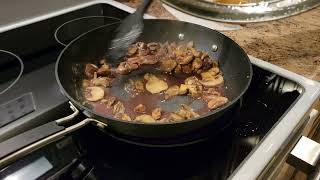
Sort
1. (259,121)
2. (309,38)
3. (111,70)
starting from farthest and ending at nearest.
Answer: (309,38)
(111,70)
(259,121)

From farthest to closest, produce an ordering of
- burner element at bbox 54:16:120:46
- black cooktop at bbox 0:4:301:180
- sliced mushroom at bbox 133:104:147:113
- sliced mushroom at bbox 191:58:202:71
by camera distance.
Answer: burner element at bbox 54:16:120:46 → sliced mushroom at bbox 191:58:202:71 → sliced mushroom at bbox 133:104:147:113 → black cooktop at bbox 0:4:301:180

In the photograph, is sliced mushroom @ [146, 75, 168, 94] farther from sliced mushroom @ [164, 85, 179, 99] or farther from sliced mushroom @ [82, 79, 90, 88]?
sliced mushroom @ [82, 79, 90, 88]

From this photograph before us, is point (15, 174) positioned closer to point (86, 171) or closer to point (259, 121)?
point (86, 171)

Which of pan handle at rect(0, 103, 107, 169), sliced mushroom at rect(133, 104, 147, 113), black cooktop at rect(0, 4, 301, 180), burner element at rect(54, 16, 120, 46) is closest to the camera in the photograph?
pan handle at rect(0, 103, 107, 169)

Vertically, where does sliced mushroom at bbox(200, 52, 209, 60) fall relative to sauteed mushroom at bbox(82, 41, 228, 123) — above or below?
above

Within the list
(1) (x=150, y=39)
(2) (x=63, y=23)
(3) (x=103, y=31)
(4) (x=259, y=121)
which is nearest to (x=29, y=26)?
(2) (x=63, y=23)

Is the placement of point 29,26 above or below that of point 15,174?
above

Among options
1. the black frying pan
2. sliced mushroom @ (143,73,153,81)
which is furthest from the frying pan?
sliced mushroom @ (143,73,153,81)

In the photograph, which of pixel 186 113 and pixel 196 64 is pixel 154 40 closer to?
pixel 196 64
